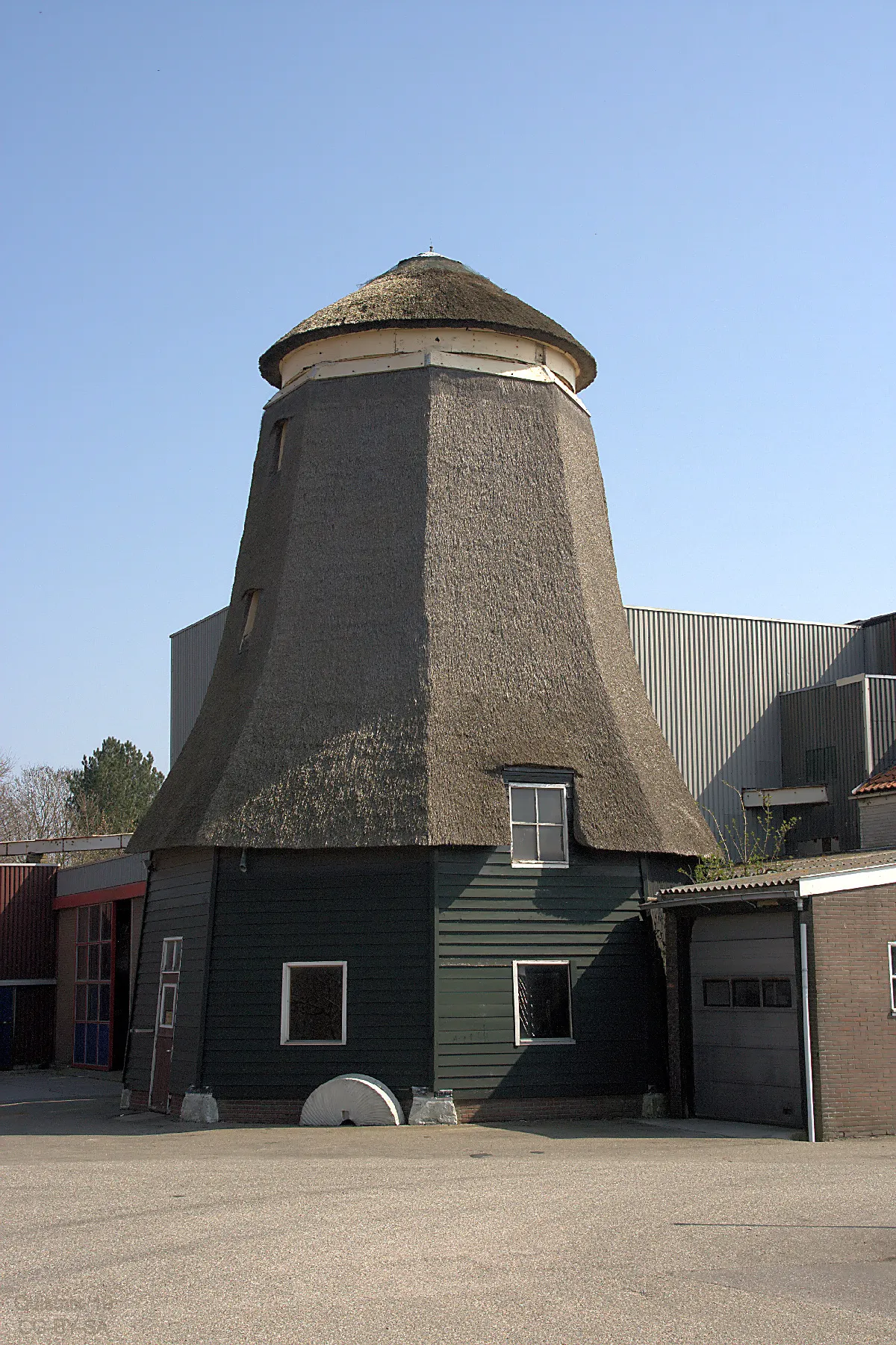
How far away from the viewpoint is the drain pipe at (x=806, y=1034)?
15.8 metres

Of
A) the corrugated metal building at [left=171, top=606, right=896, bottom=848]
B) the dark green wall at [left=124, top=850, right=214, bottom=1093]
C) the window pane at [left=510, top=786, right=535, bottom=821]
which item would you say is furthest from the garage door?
the corrugated metal building at [left=171, top=606, right=896, bottom=848]

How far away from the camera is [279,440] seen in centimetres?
2275

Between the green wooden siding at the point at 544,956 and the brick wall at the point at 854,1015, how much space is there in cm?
343

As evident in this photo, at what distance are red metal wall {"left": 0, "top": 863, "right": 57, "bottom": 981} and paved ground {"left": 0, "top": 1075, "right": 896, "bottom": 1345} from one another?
63.6ft

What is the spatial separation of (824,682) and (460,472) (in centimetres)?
1453

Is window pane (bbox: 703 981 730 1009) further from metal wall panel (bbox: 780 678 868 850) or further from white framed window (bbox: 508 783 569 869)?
metal wall panel (bbox: 780 678 868 850)

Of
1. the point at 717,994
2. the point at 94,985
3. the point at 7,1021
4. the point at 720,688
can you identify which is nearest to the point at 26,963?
the point at 7,1021

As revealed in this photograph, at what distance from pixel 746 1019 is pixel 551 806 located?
379 cm

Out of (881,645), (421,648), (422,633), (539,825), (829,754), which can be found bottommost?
(539,825)

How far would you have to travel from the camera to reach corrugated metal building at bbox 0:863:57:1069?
3312 cm

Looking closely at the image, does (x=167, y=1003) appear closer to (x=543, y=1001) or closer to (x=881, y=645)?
(x=543, y=1001)

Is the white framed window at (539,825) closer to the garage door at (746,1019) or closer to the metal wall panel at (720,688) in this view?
the garage door at (746,1019)

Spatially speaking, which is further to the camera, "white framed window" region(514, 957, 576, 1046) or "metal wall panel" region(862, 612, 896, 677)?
"metal wall panel" region(862, 612, 896, 677)

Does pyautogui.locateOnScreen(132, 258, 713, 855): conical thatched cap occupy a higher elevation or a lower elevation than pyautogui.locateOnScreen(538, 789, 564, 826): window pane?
higher
